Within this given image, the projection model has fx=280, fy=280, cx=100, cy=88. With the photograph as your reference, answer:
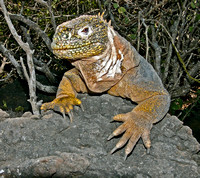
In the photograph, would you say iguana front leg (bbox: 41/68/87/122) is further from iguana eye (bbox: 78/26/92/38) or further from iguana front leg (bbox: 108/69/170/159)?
iguana eye (bbox: 78/26/92/38)

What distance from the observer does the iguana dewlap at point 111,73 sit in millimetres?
3109

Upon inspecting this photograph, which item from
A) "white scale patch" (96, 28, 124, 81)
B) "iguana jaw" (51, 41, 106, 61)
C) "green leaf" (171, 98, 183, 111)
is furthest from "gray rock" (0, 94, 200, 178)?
"green leaf" (171, 98, 183, 111)

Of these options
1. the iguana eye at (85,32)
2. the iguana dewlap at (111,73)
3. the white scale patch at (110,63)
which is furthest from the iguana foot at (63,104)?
the iguana eye at (85,32)

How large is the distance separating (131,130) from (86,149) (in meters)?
0.59

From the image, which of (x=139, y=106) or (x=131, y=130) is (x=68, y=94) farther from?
(x=131, y=130)

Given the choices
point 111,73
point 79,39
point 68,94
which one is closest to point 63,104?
point 68,94

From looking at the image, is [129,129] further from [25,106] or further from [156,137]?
[25,106]

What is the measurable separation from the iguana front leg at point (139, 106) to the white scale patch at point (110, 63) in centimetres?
24

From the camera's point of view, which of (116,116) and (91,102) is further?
(91,102)

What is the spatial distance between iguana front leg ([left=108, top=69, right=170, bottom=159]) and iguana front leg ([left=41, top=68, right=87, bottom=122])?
518 mm

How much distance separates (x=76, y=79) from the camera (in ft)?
13.6

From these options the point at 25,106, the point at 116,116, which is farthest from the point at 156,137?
the point at 25,106

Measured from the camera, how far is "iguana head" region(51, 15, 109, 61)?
308 centimetres

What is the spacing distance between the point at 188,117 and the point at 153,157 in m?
4.22
